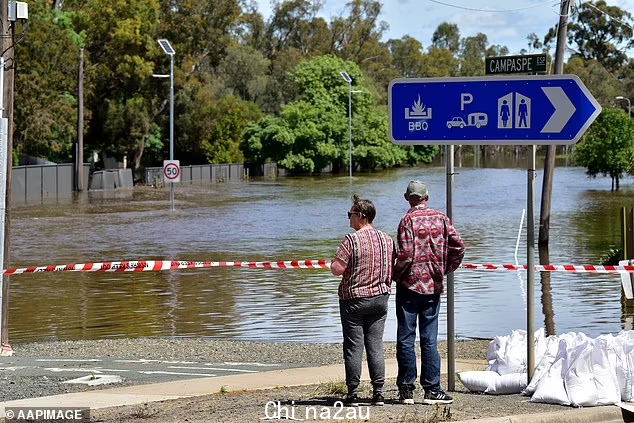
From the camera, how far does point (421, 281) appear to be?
29.0 feet

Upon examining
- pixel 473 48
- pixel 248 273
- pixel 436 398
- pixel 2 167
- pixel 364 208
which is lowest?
pixel 248 273

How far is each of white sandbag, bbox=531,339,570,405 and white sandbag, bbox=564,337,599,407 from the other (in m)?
0.05

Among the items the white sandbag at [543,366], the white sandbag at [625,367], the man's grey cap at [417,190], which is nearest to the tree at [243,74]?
the white sandbag at [543,366]

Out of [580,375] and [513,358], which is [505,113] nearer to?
[513,358]

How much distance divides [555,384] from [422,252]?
4.85 feet

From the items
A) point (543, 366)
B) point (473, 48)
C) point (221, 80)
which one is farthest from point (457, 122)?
point (473, 48)

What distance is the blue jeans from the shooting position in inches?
351

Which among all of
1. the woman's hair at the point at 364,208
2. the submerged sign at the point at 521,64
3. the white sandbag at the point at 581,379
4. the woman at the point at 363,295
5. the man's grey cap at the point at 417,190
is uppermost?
the submerged sign at the point at 521,64

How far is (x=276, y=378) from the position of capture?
35.0 ft

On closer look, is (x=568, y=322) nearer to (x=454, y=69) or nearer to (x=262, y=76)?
(x=262, y=76)

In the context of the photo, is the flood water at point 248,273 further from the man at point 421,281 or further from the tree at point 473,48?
the tree at point 473,48

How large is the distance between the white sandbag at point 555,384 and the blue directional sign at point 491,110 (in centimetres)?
170

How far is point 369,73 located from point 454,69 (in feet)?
83.1

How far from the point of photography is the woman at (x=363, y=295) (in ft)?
28.8
